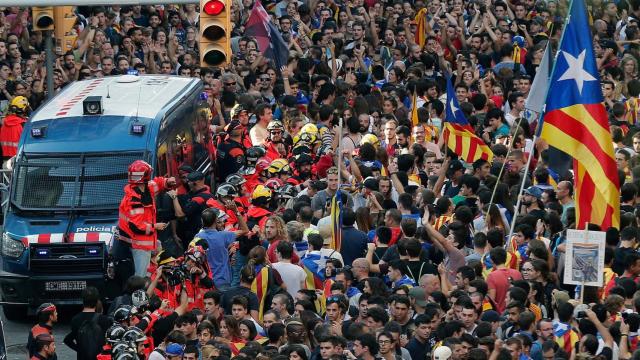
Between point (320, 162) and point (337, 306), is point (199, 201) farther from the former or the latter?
point (337, 306)

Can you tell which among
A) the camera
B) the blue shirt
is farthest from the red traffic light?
the camera

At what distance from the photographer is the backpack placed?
790 inches

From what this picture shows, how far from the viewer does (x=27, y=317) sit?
78.2 feet

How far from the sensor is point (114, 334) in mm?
18969

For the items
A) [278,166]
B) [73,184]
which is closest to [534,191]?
[278,166]

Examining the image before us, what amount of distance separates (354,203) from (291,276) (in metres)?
3.34

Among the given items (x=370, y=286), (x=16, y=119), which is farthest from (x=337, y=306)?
(x=16, y=119)

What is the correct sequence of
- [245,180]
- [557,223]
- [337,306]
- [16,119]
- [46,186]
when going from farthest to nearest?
[16,119] → [245,180] → [46,186] → [557,223] → [337,306]

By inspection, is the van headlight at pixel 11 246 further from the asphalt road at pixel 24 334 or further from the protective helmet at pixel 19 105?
the protective helmet at pixel 19 105

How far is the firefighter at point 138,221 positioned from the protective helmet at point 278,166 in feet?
7.02

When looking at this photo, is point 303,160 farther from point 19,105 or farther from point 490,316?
point 490,316

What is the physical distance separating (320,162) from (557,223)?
5319 millimetres

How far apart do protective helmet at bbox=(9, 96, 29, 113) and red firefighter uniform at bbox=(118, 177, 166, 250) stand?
19.8 ft

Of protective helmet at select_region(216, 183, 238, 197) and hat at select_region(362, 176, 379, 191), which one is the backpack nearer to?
protective helmet at select_region(216, 183, 238, 197)
